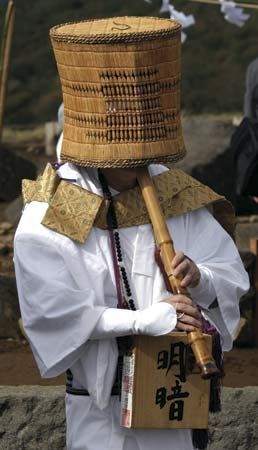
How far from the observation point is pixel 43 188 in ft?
16.1

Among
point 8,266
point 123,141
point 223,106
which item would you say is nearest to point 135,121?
point 123,141

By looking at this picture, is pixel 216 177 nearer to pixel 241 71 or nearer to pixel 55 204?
pixel 241 71

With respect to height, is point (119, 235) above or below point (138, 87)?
below

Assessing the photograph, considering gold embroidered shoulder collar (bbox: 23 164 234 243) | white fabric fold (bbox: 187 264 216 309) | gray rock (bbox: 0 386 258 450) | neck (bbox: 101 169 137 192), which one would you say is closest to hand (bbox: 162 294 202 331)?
white fabric fold (bbox: 187 264 216 309)

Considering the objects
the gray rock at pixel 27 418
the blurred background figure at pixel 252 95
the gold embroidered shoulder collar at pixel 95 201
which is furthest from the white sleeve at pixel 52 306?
the blurred background figure at pixel 252 95

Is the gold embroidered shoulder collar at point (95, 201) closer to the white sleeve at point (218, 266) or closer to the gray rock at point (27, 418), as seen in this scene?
the white sleeve at point (218, 266)

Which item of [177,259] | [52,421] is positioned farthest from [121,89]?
[52,421]

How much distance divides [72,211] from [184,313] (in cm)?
55

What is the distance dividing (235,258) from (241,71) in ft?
39.7

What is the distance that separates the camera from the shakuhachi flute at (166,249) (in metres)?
4.59

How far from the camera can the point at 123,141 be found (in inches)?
185

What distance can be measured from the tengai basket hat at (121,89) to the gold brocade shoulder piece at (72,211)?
0.16 meters

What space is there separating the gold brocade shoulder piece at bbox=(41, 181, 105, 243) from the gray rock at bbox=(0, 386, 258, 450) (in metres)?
1.46

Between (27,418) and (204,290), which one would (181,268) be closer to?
(204,290)
